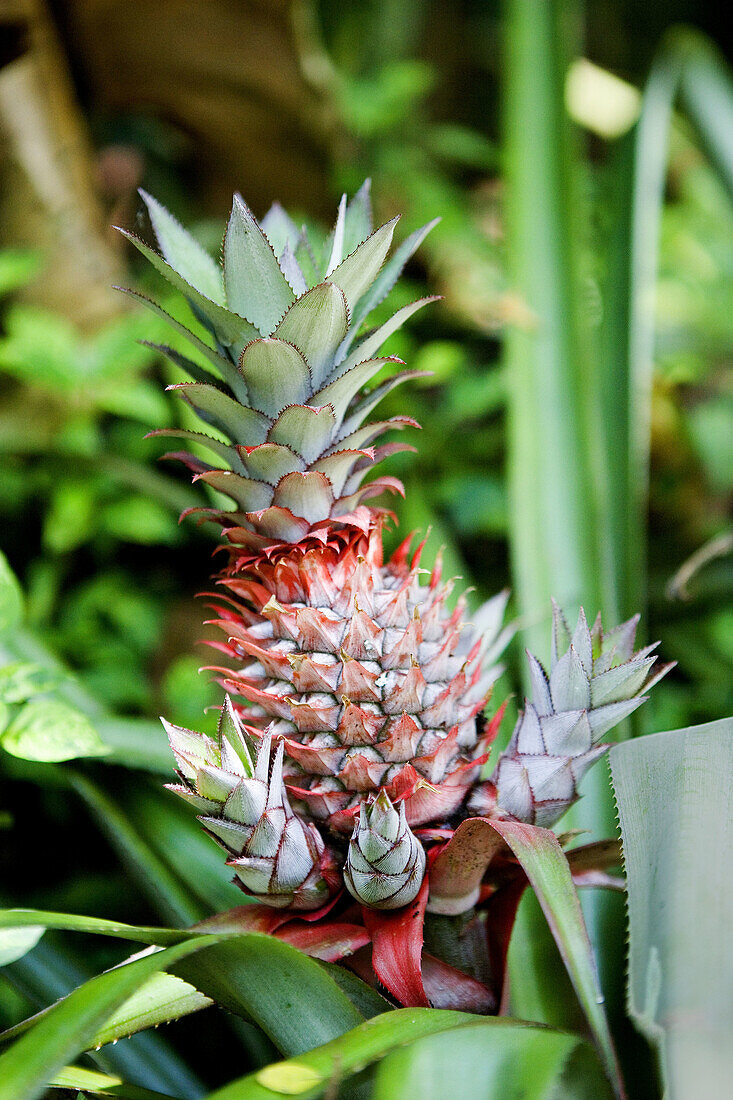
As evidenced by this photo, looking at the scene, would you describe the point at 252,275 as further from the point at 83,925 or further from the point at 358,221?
the point at 83,925

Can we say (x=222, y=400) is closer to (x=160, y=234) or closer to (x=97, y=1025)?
(x=160, y=234)

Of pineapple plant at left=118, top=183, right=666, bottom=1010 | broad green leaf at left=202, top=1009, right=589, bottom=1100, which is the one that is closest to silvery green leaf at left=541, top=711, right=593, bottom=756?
pineapple plant at left=118, top=183, right=666, bottom=1010

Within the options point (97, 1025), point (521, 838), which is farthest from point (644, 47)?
point (97, 1025)

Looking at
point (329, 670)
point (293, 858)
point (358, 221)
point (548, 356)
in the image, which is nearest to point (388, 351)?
point (548, 356)

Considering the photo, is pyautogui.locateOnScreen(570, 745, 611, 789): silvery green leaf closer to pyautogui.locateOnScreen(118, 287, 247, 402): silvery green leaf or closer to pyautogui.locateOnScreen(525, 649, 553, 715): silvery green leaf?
pyautogui.locateOnScreen(525, 649, 553, 715): silvery green leaf

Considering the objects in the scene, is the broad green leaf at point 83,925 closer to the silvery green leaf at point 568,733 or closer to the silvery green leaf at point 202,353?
the silvery green leaf at point 568,733

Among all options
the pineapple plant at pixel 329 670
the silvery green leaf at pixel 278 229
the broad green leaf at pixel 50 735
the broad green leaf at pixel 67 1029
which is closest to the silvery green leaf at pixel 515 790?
the pineapple plant at pixel 329 670
